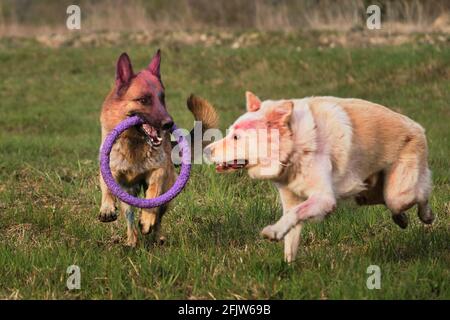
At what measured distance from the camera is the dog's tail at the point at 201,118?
725 centimetres

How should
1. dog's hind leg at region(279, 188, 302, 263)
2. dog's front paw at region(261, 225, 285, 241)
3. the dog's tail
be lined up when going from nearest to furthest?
dog's front paw at region(261, 225, 285, 241), dog's hind leg at region(279, 188, 302, 263), the dog's tail

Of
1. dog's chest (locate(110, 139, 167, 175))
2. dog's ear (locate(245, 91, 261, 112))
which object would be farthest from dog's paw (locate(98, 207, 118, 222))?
dog's ear (locate(245, 91, 261, 112))

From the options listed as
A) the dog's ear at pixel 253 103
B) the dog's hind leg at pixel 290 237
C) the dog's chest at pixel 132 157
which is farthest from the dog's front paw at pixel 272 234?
the dog's chest at pixel 132 157

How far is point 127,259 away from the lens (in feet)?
19.7

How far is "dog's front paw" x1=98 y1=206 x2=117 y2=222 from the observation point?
6.70m

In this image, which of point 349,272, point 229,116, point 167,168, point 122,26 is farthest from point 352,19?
point 349,272

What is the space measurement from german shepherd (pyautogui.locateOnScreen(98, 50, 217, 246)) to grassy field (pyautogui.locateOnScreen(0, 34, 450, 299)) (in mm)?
260

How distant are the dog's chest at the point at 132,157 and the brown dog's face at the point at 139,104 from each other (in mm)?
101

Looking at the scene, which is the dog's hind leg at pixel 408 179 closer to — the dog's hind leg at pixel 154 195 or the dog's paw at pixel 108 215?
the dog's hind leg at pixel 154 195

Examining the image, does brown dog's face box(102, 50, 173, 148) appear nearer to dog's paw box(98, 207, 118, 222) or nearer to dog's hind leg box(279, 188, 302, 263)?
dog's paw box(98, 207, 118, 222)

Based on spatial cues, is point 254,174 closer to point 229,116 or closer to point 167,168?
point 167,168

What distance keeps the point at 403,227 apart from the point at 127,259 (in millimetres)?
2157
